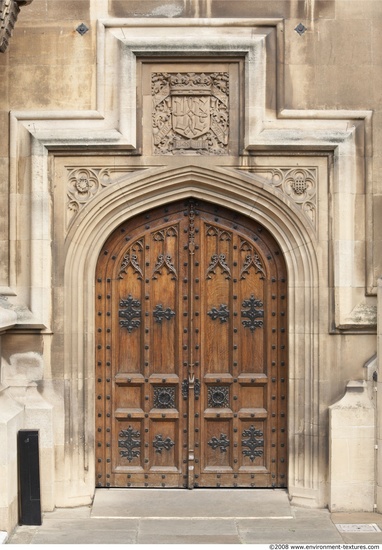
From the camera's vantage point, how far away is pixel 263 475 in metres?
8.35

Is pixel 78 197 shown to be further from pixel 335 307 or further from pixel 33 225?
pixel 335 307

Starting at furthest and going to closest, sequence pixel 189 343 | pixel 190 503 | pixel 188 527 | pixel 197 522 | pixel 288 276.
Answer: pixel 189 343, pixel 288 276, pixel 190 503, pixel 197 522, pixel 188 527

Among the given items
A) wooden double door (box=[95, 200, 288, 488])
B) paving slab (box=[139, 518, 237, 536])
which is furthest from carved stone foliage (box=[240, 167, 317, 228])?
paving slab (box=[139, 518, 237, 536])

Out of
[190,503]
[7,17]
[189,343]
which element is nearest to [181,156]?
[189,343]

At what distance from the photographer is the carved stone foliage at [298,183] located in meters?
8.06

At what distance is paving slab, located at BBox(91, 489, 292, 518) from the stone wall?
13.2 inches

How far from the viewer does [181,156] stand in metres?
8.03

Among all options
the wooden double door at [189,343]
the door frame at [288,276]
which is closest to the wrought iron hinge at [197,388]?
the wooden double door at [189,343]

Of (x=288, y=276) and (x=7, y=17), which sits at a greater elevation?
(x=7, y=17)

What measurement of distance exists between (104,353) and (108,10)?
3.23 meters

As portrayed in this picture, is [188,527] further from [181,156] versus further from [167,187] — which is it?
[181,156]

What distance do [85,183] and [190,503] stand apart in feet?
10.3

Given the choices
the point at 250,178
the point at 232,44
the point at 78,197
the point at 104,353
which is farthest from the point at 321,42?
the point at 104,353

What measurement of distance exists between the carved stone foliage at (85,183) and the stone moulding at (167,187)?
8cm
